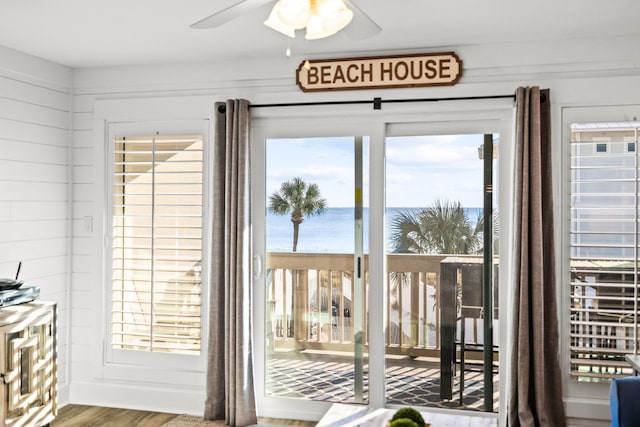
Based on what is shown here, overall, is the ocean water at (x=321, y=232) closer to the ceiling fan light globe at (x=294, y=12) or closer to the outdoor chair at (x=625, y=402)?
the outdoor chair at (x=625, y=402)

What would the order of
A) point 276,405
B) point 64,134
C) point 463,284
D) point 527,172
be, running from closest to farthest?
point 527,172
point 463,284
point 276,405
point 64,134

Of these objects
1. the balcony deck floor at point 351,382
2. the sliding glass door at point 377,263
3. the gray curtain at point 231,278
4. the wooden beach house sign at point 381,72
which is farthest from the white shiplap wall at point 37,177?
the wooden beach house sign at point 381,72

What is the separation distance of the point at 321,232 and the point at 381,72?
118cm

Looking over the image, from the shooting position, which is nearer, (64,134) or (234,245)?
(234,245)

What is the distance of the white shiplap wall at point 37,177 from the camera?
13.5 ft

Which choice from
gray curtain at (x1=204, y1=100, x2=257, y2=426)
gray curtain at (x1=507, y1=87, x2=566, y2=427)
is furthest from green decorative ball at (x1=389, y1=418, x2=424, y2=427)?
gray curtain at (x1=204, y1=100, x2=257, y2=426)

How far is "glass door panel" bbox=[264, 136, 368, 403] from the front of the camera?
423 cm

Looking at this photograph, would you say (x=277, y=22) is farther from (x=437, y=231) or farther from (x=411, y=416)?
(x=437, y=231)

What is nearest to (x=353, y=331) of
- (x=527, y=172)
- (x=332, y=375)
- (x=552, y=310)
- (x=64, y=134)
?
(x=332, y=375)

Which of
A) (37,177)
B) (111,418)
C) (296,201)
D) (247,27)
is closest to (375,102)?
(296,201)

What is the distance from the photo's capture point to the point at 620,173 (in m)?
3.77

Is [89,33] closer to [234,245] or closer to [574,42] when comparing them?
[234,245]

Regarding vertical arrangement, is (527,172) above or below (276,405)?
above

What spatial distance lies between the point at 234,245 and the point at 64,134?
168 cm
